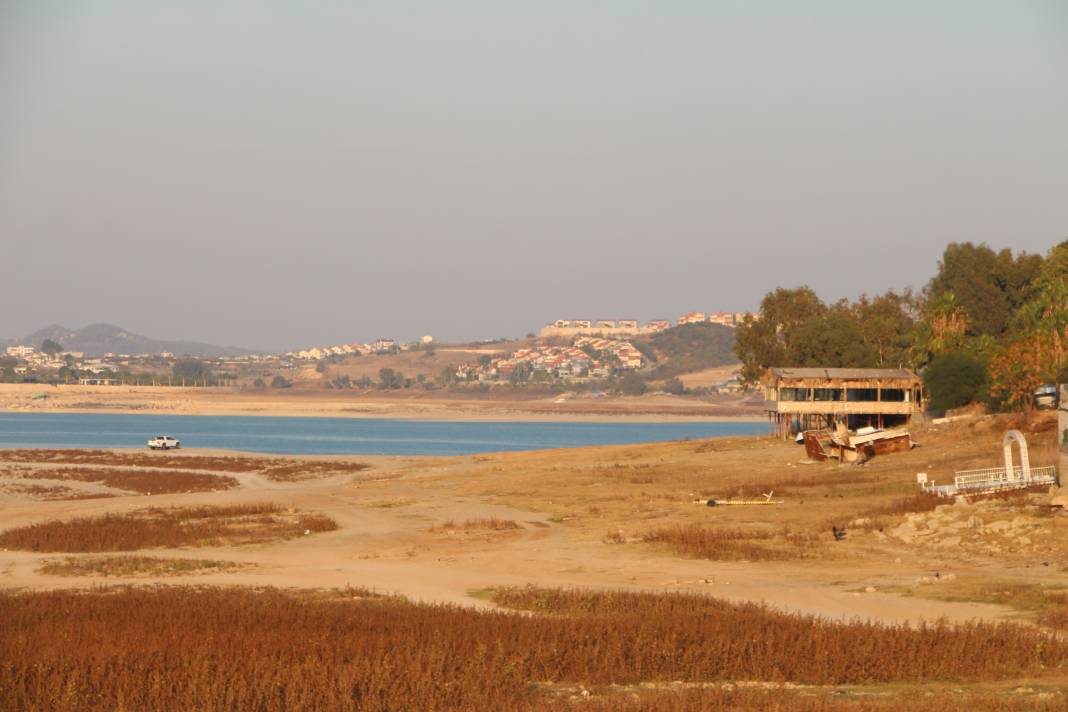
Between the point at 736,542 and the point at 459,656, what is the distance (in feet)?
63.0

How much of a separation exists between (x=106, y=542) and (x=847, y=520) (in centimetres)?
2301

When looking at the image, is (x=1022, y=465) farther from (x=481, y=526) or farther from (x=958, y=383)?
(x=958, y=383)

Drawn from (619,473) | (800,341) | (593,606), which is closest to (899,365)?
(800,341)

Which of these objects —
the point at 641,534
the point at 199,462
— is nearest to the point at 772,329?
the point at 199,462

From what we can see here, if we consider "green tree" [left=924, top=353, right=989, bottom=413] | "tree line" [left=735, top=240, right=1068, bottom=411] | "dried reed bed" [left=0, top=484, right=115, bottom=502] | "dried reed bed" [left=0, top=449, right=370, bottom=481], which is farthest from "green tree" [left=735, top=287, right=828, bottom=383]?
"dried reed bed" [left=0, top=484, right=115, bottom=502]

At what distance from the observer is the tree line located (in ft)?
288

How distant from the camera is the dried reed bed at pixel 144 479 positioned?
69.2 meters

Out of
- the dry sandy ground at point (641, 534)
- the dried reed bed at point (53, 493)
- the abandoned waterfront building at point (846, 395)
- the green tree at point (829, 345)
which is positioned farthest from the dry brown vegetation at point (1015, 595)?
the green tree at point (829, 345)

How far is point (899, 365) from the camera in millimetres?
108188

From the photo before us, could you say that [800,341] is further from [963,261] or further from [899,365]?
[963,261]

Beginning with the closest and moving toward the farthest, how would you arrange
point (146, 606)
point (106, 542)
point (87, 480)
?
1. point (146, 606)
2. point (106, 542)
3. point (87, 480)

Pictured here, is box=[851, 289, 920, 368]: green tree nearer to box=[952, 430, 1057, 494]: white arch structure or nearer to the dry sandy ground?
the dry sandy ground

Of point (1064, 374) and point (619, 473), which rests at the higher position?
point (1064, 374)

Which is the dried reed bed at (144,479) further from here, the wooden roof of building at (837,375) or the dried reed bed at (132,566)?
the wooden roof of building at (837,375)
